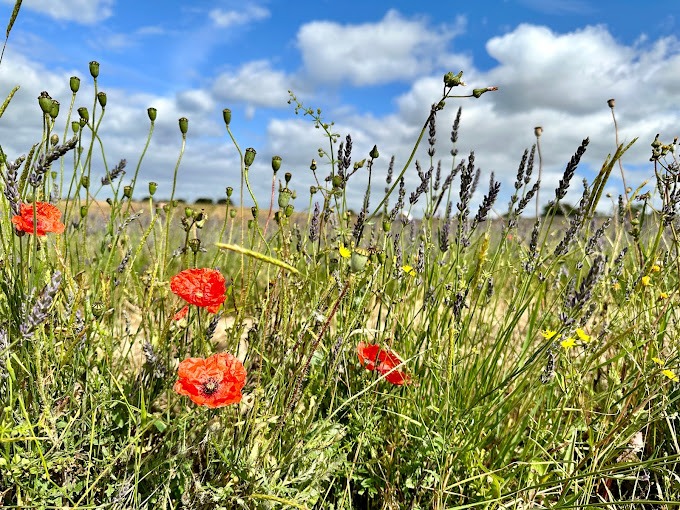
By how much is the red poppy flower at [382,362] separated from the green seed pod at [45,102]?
1071 mm

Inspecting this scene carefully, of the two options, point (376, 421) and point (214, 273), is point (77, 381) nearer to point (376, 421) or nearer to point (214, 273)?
point (214, 273)

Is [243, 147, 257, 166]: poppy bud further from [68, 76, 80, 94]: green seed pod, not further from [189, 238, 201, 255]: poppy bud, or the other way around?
[68, 76, 80, 94]: green seed pod

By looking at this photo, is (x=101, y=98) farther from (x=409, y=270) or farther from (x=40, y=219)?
(x=409, y=270)

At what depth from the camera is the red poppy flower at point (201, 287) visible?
1.45 meters

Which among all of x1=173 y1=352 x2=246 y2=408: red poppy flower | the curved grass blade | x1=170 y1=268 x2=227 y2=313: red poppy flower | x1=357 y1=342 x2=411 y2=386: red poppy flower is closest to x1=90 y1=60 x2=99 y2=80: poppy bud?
x1=170 y1=268 x2=227 y2=313: red poppy flower

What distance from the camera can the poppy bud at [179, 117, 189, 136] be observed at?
1.62 m

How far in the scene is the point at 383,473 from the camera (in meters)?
1.62

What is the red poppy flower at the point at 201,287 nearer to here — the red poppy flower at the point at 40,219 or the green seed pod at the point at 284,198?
the green seed pod at the point at 284,198

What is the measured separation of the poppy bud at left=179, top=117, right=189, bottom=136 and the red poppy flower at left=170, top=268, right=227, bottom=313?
44 centimetres

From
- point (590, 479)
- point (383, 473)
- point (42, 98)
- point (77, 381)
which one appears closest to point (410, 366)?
point (383, 473)

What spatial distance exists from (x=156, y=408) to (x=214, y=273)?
26.8 inches

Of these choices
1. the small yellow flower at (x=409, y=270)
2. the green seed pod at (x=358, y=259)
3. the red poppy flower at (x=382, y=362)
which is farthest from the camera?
the small yellow flower at (x=409, y=270)

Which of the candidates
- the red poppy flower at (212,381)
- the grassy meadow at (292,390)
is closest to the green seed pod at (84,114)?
the grassy meadow at (292,390)

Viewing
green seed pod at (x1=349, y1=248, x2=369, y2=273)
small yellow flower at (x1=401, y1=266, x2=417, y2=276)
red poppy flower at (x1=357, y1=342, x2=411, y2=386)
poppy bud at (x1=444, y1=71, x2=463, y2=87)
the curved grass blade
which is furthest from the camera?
small yellow flower at (x1=401, y1=266, x2=417, y2=276)
